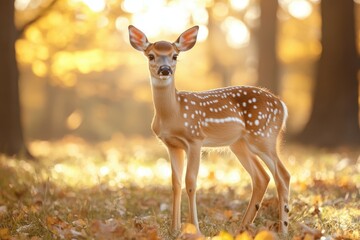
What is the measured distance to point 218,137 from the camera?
6.12 metres

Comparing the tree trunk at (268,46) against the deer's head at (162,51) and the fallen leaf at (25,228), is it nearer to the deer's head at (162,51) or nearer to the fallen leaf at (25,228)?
the deer's head at (162,51)

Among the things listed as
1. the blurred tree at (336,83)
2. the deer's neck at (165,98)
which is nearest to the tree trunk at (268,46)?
the blurred tree at (336,83)

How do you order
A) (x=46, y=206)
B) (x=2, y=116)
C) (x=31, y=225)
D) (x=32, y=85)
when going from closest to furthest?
(x=31, y=225), (x=46, y=206), (x=2, y=116), (x=32, y=85)

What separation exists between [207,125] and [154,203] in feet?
5.08

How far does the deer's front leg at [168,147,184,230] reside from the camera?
228 inches

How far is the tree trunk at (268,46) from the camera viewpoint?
18141 mm

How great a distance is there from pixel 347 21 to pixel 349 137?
8.72 ft

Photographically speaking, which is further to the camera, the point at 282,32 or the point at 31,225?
the point at 282,32

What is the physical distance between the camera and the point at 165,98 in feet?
19.2

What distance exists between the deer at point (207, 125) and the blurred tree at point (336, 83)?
26.8 feet

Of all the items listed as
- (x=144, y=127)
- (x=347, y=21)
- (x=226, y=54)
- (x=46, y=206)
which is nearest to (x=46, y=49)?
(x=347, y=21)

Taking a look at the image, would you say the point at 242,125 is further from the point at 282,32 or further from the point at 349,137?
the point at 282,32

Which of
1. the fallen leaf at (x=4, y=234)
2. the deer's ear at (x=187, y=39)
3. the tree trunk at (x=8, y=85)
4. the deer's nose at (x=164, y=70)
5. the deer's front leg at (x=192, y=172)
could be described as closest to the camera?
the fallen leaf at (x=4, y=234)

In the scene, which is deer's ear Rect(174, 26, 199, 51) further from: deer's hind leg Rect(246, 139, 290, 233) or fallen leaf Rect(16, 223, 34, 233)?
fallen leaf Rect(16, 223, 34, 233)
